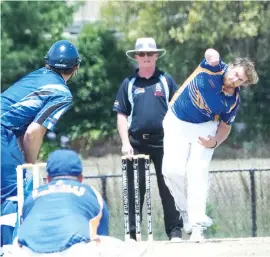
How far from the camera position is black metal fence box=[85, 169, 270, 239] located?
1016cm

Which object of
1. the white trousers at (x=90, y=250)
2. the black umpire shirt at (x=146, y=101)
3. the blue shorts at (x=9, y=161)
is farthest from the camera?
the black umpire shirt at (x=146, y=101)

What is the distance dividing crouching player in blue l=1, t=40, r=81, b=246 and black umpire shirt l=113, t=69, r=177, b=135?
55.0 inches

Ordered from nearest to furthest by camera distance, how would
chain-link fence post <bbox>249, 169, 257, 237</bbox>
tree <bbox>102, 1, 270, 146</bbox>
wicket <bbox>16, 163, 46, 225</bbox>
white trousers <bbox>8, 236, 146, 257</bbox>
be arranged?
white trousers <bbox>8, 236, 146, 257</bbox> → wicket <bbox>16, 163, 46, 225</bbox> → chain-link fence post <bbox>249, 169, 257, 237</bbox> → tree <bbox>102, 1, 270, 146</bbox>

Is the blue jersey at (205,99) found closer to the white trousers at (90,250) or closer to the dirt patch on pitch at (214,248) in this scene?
the dirt patch on pitch at (214,248)

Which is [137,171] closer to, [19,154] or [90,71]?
[19,154]

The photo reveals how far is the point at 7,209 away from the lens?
6.78m

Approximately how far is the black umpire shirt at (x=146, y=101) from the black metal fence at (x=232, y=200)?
1963mm

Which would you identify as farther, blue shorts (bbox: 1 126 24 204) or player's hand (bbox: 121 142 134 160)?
player's hand (bbox: 121 142 134 160)

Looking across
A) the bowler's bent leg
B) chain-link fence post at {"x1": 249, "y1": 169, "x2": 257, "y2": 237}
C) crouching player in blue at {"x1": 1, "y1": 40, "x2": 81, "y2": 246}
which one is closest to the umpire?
the bowler's bent leg

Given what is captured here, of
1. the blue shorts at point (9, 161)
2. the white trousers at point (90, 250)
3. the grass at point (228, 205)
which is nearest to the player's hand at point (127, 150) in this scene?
the blue shorts at point (9, 161)

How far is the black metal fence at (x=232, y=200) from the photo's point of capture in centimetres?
1016

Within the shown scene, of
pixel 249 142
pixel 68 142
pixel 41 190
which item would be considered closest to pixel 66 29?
pixel 68 142

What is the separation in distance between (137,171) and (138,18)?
15.0 meters

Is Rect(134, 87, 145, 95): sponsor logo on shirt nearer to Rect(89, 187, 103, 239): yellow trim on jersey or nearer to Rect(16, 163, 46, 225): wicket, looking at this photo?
Rect(16, 163, 46, 225): wicket
